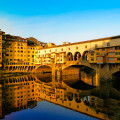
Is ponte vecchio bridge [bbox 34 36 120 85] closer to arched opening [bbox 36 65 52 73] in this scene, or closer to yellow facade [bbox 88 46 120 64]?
yellow facade [bbox 88 46 120 64]

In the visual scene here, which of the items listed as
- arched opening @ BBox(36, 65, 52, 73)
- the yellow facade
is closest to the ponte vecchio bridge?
the yellow facade

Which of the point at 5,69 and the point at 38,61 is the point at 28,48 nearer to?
the point at 38,61

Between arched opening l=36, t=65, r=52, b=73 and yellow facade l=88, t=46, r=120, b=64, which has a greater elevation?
yellow facade l=88, t=46, r=120, b=64

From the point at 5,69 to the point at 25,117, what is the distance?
58.7 metres

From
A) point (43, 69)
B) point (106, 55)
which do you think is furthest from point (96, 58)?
point (43, 69)

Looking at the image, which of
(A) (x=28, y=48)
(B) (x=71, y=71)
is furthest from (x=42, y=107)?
(A) (x=28, y=48)

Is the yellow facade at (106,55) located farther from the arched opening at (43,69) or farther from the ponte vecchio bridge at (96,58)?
the arched opening at (43,69)

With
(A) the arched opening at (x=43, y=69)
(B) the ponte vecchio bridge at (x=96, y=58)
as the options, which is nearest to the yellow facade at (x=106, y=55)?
(B) the ponte vecchio bridge at (x=96, y=58)

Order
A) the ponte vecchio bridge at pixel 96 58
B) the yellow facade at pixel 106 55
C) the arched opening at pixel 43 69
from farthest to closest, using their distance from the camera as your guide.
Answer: the arched opening at pixel 43 69 → the ponte vecchio bridge at pixel 96 58 → the yellow facade at pixel 106 55

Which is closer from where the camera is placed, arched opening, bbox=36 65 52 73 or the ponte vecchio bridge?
the ponte vecchio bridge

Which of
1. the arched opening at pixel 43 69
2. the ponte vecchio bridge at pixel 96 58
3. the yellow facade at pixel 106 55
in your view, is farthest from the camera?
the arched opening at pixel 43 69

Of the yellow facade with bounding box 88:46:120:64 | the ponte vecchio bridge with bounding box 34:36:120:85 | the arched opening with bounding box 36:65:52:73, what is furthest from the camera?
the arched opening with bounding box 36:65:52:73

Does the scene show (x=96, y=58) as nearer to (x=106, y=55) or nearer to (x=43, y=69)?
(x=106, y=55)

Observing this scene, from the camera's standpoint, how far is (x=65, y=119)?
1753cm
